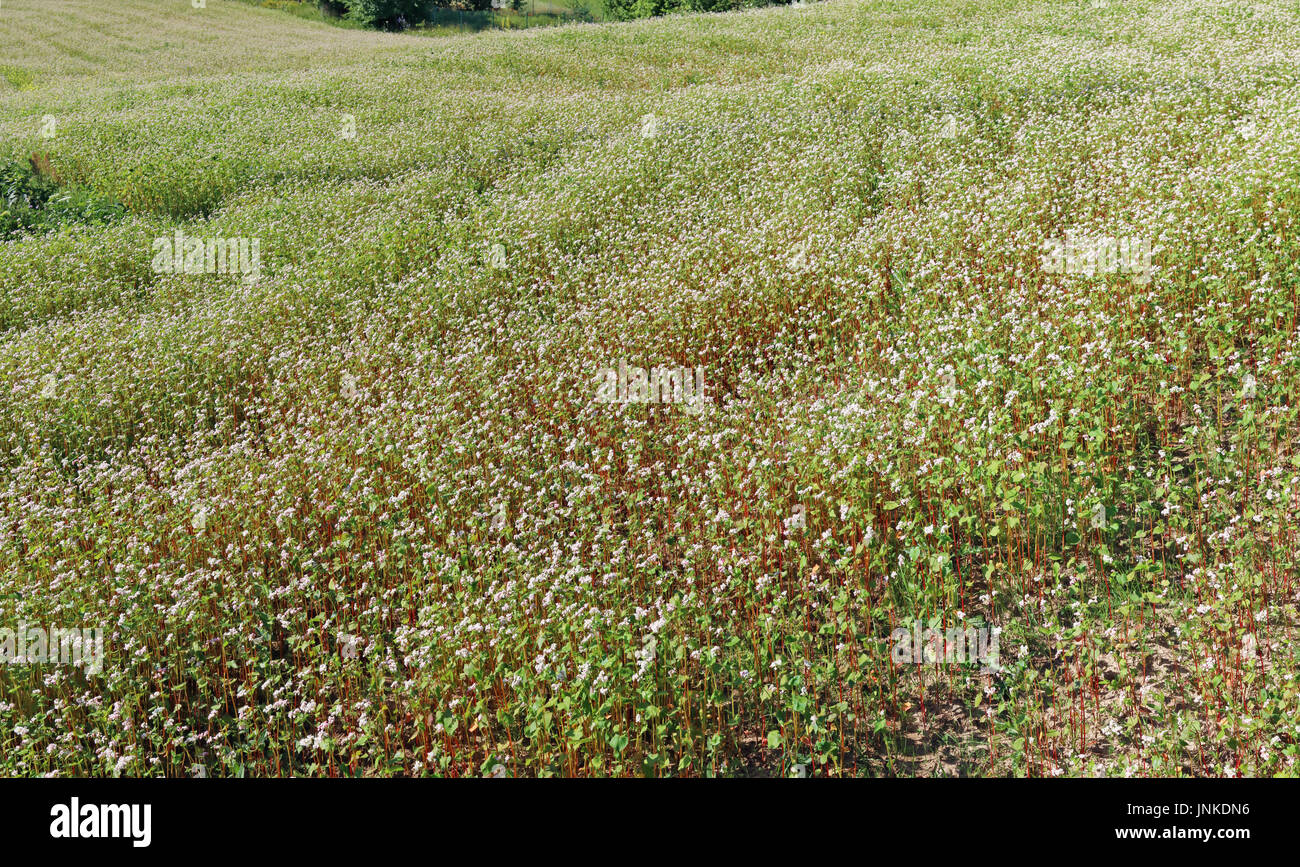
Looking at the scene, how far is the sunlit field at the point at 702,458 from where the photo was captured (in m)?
4.77

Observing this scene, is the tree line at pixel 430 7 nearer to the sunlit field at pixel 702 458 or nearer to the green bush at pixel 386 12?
the green bush at pixel 386 12

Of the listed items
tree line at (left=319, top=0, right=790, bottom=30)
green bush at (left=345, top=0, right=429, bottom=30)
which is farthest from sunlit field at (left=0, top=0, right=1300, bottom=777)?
tree line at (left=319, top=0, right=790, bottom=30)

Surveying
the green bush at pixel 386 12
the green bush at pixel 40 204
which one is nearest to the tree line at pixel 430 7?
the green bush at pixel 386 12

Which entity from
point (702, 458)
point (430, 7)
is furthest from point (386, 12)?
point (702, 458)

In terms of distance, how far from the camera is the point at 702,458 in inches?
280

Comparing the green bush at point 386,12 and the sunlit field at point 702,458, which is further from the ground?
the green bush at point 386,12

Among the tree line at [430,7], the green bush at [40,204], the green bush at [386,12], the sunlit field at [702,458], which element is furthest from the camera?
the tree line at [430,7]

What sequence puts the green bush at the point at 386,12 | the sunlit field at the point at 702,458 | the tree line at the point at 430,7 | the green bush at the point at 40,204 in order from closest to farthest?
1. the sunlit field at the point at 702,458
2. the green bush at the point at 40,204
3. the green bush at the point at 386,12
4. the tree line at the point at 430,7

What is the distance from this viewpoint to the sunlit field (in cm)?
477

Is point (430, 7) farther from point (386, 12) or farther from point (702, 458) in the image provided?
point (702, 458)

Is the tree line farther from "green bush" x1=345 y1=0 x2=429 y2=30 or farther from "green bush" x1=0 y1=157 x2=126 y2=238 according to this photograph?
"green bush" x1=0 y1=157 x2=126 y2=238

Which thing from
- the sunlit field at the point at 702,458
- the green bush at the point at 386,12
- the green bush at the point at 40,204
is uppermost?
the green bush at the point at 386,12

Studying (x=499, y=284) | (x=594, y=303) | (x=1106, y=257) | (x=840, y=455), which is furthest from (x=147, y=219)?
(x=1106, y=257)
